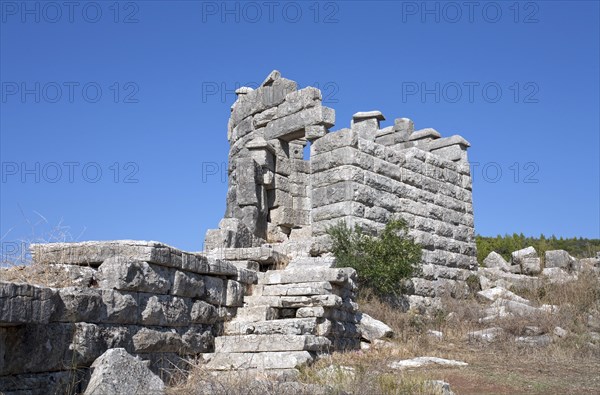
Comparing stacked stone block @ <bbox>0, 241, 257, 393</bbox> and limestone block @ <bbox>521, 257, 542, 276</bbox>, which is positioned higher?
limestone block @ <bbox>521, 257, 542, 276</bbox>

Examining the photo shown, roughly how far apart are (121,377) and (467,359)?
5450 mm

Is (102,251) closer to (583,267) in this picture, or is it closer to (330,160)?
(330,160)

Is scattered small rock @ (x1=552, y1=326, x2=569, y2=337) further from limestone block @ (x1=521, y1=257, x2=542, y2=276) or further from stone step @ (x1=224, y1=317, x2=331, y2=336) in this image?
limestone block @ (x1=521, y1=257, x2=542, y2=276)

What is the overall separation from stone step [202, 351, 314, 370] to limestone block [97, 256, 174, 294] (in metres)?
1.25

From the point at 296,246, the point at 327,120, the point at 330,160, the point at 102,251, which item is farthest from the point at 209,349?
the point at 327,120

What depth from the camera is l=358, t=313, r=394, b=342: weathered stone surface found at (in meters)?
10.1

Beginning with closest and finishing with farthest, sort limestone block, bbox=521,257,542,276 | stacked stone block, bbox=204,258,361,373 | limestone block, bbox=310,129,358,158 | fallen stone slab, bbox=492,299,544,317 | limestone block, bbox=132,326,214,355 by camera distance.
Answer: limestone block, bbox=132,326,214,355, stacked stone block, bbox=204,258,361,373, fallen stone slab, bbox=492,299,544,317, limestone block, bbox=310,129,358,158, limestone block, bbox=521,257,542,276

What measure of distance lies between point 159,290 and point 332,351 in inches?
106

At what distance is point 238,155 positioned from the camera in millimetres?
16109

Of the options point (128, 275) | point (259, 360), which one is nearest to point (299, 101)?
point (259, 360)

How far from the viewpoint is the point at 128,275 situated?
666cm

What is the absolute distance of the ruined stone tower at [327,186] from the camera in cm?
1284

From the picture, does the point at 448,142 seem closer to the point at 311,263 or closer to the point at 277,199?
the point at 277,199

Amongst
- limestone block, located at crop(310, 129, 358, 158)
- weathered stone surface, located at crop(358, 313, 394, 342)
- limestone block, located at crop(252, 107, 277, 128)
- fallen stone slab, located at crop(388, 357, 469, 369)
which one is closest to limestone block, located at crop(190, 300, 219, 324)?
fallen stone slab, located at crop(388, 357, 469, 369)
